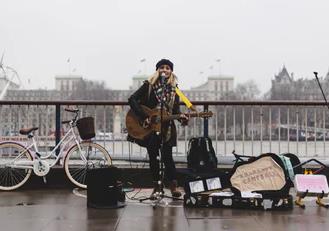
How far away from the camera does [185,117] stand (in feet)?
18.1

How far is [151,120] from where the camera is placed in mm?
5707

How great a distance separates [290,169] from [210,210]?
1.12 meters

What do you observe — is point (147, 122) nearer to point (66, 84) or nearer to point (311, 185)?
point (311, 185)

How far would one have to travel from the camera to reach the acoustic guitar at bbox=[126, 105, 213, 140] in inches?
221

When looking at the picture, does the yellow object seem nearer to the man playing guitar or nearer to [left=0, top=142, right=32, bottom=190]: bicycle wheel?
the man playing guitar

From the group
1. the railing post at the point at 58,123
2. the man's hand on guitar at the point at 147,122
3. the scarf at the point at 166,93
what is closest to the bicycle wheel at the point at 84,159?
the railing post at the point at 58,123

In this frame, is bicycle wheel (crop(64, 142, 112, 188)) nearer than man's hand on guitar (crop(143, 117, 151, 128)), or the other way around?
man's hand on guitar (crop(143, 117, 151, 128))

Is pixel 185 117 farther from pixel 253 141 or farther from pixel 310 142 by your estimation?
pixel 310 142

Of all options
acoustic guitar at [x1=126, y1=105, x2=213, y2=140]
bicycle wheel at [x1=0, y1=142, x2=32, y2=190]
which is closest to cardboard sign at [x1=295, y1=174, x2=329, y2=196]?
acoustic guitar at [x1=126, y1=105, x2=213, y2=140]

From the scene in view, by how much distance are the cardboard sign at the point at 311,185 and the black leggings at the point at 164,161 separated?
1612 mm

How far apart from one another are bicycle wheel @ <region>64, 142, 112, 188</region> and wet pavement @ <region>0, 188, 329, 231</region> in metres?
0.80

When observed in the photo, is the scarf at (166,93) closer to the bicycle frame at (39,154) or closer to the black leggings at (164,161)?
the black leggings at (164,161)

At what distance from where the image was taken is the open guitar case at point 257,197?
5.39 metres

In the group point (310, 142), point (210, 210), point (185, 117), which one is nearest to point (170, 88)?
point (185, 117)
